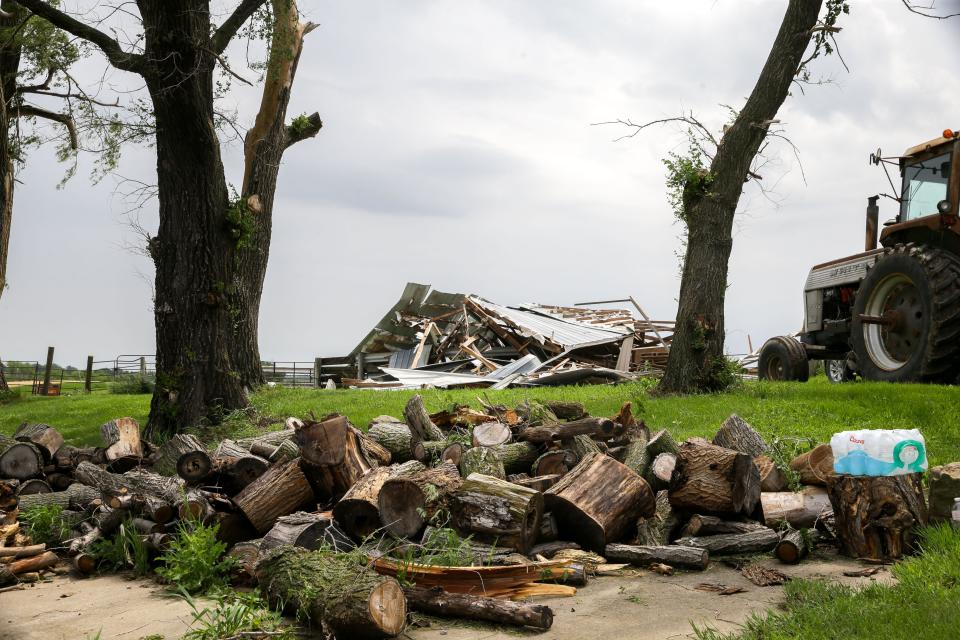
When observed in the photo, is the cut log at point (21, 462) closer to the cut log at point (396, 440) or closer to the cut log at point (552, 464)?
the cut log at point (396, 440)

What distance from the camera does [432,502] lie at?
21.0 feet

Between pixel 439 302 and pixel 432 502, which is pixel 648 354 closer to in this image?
pixel 439 302

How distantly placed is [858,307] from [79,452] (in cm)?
1278

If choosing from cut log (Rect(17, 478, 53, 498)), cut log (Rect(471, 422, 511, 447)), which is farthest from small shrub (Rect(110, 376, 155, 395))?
cut log (Rect(471, 422, 511, 447))

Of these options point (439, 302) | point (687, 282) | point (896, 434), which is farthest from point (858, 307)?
point (439, 302)

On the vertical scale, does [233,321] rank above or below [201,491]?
above

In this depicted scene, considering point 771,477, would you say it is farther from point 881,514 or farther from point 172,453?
point 172,453

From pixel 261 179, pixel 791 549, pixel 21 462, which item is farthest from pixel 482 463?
pixel 261 179

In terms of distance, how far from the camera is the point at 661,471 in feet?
23.8

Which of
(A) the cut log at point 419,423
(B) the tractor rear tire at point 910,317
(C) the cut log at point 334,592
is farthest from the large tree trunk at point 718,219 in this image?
(C) the cut log at point 334,592

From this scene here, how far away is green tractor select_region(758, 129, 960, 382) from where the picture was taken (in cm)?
1268

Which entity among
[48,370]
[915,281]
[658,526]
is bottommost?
[658,526]

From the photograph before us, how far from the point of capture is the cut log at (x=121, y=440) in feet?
31.0

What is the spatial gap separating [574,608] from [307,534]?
2.22m
